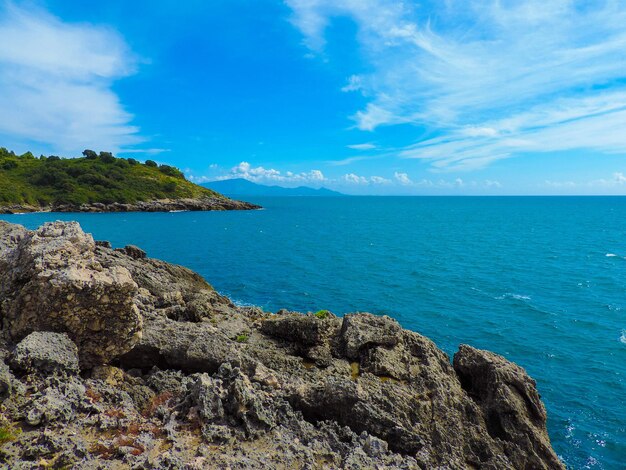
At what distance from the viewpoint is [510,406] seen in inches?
611

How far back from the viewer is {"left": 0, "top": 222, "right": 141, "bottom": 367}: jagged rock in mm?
13359

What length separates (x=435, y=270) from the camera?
213 feet

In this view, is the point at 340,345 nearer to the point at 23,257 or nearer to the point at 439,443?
the point at 439,443

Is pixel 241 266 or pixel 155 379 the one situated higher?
pixel 155 379

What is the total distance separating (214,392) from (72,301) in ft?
19.2

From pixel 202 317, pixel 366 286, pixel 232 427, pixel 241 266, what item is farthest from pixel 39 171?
pixel 232 427

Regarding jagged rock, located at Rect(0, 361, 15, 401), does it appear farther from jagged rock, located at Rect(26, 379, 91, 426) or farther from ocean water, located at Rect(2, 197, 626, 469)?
ocean water, located at Rect(2, 197, 626, 469)

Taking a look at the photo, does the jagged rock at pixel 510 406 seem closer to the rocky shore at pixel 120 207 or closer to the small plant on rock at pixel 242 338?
the small plant on rock at pixel 242 338

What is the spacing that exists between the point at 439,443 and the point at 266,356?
25.7ft

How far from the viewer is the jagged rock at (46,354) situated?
12.3 meters

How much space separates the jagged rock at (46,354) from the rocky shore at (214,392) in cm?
4

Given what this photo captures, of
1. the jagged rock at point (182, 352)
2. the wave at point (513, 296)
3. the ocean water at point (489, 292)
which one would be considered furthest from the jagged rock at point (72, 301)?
the wave at point (513, 296)

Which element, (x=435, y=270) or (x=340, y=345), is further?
(x=435, y=270)

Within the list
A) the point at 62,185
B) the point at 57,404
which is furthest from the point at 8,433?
the point at 62,185
